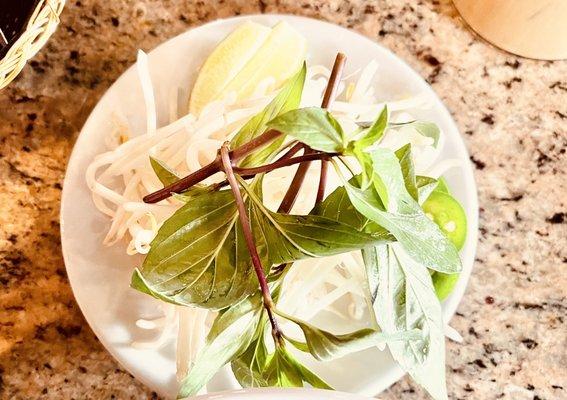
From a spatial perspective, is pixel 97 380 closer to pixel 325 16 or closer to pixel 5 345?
pixel 5 345

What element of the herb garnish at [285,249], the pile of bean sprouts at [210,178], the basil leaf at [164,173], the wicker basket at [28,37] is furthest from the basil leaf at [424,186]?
the wicker basket at [28,37]

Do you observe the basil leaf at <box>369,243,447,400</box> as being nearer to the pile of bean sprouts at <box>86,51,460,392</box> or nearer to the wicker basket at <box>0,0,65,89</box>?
the pile of bean sprouts at <box>86,51,460,392</box>

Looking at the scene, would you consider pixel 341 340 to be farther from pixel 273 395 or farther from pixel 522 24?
pixel 522 24

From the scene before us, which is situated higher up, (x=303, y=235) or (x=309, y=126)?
(x=309, y=126)

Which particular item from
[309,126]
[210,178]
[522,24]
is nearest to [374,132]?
[309,126]

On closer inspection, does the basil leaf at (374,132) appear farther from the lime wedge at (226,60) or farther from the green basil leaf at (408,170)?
the lime wedge at (226,60)

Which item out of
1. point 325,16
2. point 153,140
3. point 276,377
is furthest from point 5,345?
point 325,16

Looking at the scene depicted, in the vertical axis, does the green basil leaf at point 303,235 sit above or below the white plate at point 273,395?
above
